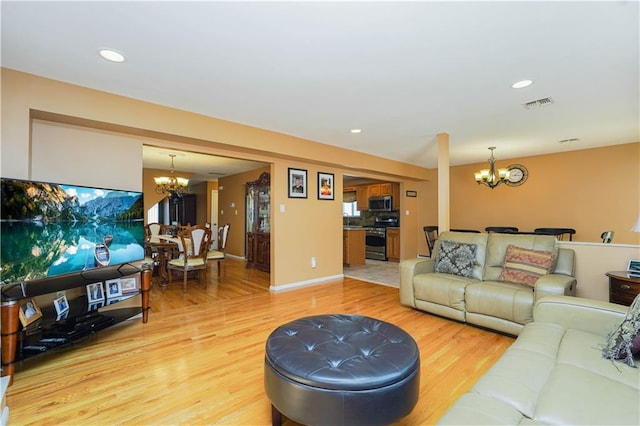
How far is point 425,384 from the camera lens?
1.97m

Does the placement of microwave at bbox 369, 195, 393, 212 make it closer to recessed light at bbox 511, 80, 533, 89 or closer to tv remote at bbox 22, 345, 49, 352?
recessed light at bbox 511, 80, 533, 89

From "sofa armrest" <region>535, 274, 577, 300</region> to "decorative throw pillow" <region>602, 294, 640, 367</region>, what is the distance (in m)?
0.95

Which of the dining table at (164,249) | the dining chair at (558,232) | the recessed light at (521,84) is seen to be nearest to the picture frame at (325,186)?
the dining table at (164,249)

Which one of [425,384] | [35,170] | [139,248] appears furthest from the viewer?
[139,248]

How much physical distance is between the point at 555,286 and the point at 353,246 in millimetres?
4394

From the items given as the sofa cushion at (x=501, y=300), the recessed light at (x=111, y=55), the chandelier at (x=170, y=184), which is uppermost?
the recessed light at (x=111, y=55)

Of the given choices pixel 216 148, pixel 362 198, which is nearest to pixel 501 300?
pixel 216 148

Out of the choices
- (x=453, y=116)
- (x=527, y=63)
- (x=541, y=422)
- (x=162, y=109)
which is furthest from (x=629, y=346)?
(x=162, y=109)

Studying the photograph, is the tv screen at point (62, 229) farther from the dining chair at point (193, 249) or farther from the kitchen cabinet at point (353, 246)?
the kitchen cabinet at point (353, 246)

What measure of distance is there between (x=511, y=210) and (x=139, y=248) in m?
6.64

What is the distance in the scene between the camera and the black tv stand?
1.87 m

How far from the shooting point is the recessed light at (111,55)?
2.08 meters

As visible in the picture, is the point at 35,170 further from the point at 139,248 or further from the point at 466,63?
the point at 466,63

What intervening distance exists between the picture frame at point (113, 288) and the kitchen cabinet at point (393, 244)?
19.3 feet
